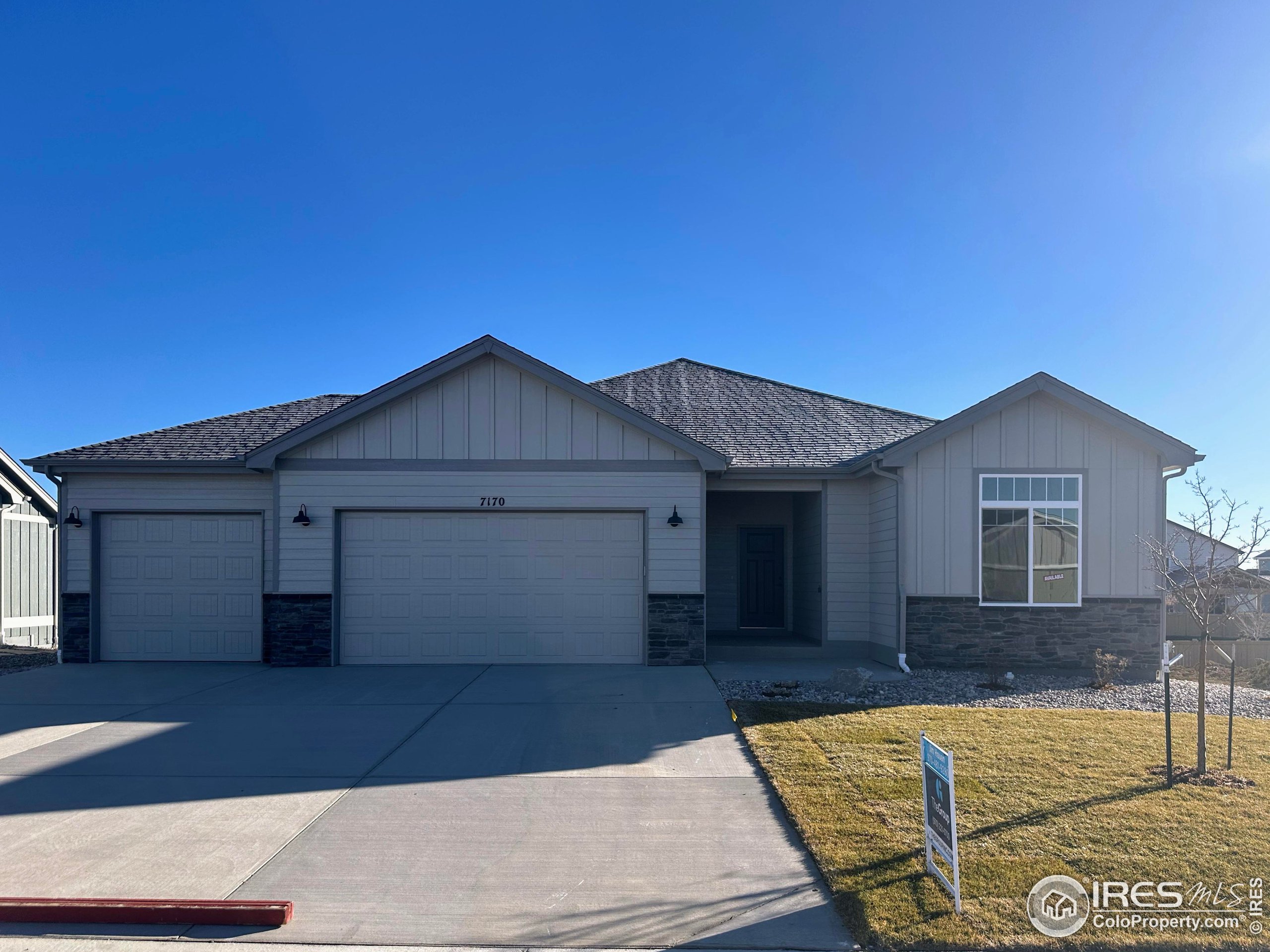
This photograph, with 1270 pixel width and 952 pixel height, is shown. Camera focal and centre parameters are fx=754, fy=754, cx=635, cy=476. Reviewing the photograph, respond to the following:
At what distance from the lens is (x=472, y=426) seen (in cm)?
1152

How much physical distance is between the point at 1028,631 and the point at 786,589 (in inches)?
198

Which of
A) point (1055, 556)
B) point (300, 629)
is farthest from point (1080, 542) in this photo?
point (300, 629)

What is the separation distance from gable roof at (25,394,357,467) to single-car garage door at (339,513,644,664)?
2571mm

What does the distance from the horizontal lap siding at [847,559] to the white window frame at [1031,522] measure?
73.5 inches

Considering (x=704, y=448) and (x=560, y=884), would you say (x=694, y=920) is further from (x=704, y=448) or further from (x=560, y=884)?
(x=704, y=448)

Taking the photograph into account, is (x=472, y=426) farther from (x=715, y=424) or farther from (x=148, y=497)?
(x=148, y=497)

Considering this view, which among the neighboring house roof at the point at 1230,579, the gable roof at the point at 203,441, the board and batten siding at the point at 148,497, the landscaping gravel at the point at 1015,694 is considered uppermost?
the gable roof at the point at 203,441

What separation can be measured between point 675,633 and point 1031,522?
552cm

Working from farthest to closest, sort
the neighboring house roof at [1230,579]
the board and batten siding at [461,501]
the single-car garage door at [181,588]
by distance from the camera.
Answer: the single-car garage door at [181,588] → the board and batten siding at [461,501] → the neighboring house roof at [1230,579]

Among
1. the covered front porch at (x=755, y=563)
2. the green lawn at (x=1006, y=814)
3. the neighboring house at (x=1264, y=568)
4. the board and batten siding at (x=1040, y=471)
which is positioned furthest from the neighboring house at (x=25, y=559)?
the neighboring house at (x=1264, y=568)

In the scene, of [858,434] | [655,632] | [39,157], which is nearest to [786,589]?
[858,434]

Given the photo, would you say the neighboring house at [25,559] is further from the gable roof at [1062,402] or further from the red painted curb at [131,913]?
the gable roof at [1062,402]

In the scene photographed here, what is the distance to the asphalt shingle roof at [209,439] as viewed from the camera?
38.8ft

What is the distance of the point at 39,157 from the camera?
1297 centimetres
